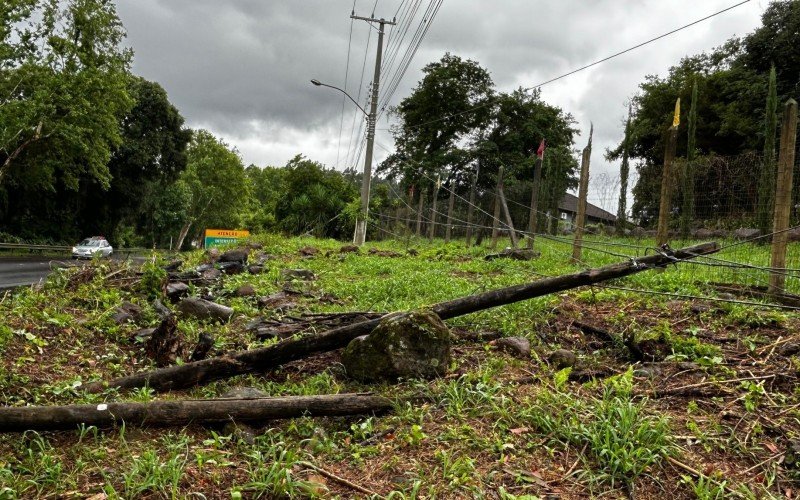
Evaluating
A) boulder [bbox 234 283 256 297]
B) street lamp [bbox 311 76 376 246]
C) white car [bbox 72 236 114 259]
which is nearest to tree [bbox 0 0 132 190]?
white car [bbox 72 236 114 259]

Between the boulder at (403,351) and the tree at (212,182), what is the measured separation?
147ft

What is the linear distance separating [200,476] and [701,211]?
28.0 ft

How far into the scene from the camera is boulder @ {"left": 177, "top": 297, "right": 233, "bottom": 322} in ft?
18.8

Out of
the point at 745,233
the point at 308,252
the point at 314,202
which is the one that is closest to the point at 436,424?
the point at 745,233

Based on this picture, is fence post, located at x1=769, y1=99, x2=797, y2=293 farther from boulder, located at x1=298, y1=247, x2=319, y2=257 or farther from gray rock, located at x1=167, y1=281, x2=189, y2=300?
boulder, located at x1=298, y1=247, x2=319, y2=257

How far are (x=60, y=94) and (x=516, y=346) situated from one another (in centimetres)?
→ 2472

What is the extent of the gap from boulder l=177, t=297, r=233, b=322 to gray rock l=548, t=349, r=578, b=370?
3.68 meters

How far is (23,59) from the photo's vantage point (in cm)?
2114

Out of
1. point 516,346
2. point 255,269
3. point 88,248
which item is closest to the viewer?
point 516,346

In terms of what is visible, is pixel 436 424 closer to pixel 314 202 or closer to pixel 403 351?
pixel 403 351

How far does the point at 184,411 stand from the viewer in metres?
2.92

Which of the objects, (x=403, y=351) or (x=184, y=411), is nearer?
(x=184, y=411)

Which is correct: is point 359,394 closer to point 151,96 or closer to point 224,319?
point 224,319

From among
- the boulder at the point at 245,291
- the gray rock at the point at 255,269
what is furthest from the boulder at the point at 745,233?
the gray rock at the point at 255,269
